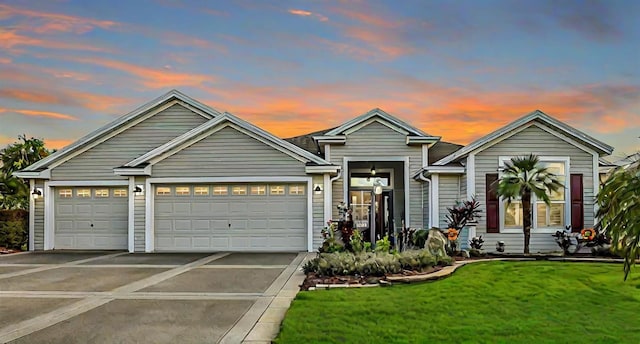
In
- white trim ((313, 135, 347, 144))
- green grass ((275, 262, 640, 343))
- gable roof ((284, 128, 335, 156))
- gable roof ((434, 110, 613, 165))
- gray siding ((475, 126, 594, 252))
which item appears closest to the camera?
green grass ((275, 262, 640, 343))

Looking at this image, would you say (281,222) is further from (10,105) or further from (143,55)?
(10,105)

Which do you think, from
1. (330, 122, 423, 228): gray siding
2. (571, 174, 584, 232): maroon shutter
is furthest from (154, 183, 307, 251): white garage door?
(571, 174, 584, 232): maroon shutter

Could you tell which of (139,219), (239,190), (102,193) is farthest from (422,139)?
(102,193)

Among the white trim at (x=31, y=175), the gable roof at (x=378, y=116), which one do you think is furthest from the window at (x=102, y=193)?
the gable roof at (x=378, y=116)

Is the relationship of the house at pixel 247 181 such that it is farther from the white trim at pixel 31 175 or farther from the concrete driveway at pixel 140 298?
the concrete driveway at pixel 140 298

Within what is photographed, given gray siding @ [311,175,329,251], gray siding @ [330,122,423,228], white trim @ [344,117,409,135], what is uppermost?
white trim @ [344,117,409,135]

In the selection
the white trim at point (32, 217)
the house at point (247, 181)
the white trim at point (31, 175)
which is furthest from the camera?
the white trim at point (32, 217)

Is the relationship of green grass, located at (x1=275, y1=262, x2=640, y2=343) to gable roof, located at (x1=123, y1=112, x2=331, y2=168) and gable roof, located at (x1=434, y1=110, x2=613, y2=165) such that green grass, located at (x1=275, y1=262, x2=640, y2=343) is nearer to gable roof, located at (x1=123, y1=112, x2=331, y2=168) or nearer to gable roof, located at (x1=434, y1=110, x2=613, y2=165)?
gable roof, located at (x1=434, y1=110, x2=613, y2=165)

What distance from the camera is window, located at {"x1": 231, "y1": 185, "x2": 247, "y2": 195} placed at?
15.8 metres

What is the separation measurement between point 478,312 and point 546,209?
9066 millimetres

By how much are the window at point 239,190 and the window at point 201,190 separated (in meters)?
0.86

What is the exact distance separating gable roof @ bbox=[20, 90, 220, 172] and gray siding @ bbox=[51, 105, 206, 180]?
26cm

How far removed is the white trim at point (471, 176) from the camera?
14.7m

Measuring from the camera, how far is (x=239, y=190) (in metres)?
15.8
